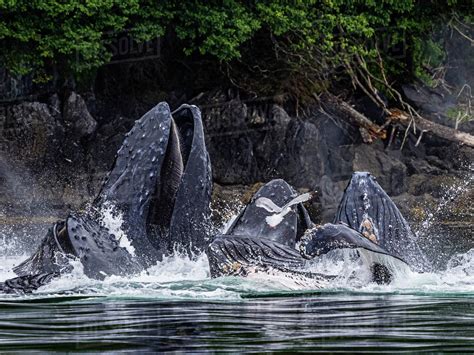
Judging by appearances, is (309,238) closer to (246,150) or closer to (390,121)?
(246,150)

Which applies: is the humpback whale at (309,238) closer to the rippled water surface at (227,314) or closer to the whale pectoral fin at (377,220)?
the whale pectoral fin at (377,220)

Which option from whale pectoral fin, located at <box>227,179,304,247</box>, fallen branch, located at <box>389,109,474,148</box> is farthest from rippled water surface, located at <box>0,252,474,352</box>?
fallen branch, located at <box>389,109,474,148</box>

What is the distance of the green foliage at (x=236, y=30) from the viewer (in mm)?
23109

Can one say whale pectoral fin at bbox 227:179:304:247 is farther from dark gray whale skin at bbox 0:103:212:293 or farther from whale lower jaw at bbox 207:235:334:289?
whale lower jaw at bbox 207:235:334:289

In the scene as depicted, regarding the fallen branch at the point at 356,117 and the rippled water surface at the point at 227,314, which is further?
the fallen branch at the point at 356,117

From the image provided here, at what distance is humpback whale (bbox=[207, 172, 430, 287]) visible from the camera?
352 inches

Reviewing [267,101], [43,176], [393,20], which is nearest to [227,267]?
[43,176]

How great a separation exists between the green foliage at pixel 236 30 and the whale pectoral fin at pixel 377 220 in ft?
40.7

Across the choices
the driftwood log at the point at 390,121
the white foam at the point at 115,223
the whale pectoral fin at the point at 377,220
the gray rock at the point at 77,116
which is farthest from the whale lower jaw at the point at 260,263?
the driftwood log at the point at 390,121

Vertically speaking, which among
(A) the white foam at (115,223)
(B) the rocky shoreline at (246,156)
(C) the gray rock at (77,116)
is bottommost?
(B) the rocky shoreline at (246,156)

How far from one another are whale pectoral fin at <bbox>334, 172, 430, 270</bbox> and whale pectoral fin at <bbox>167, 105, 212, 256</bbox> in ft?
4.01

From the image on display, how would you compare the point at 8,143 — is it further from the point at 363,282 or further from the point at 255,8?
the point at 363,282

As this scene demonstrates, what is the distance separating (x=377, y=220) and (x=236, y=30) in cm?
1425

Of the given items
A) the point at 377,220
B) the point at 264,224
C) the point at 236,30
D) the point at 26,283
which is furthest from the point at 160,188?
the point at 236,30
